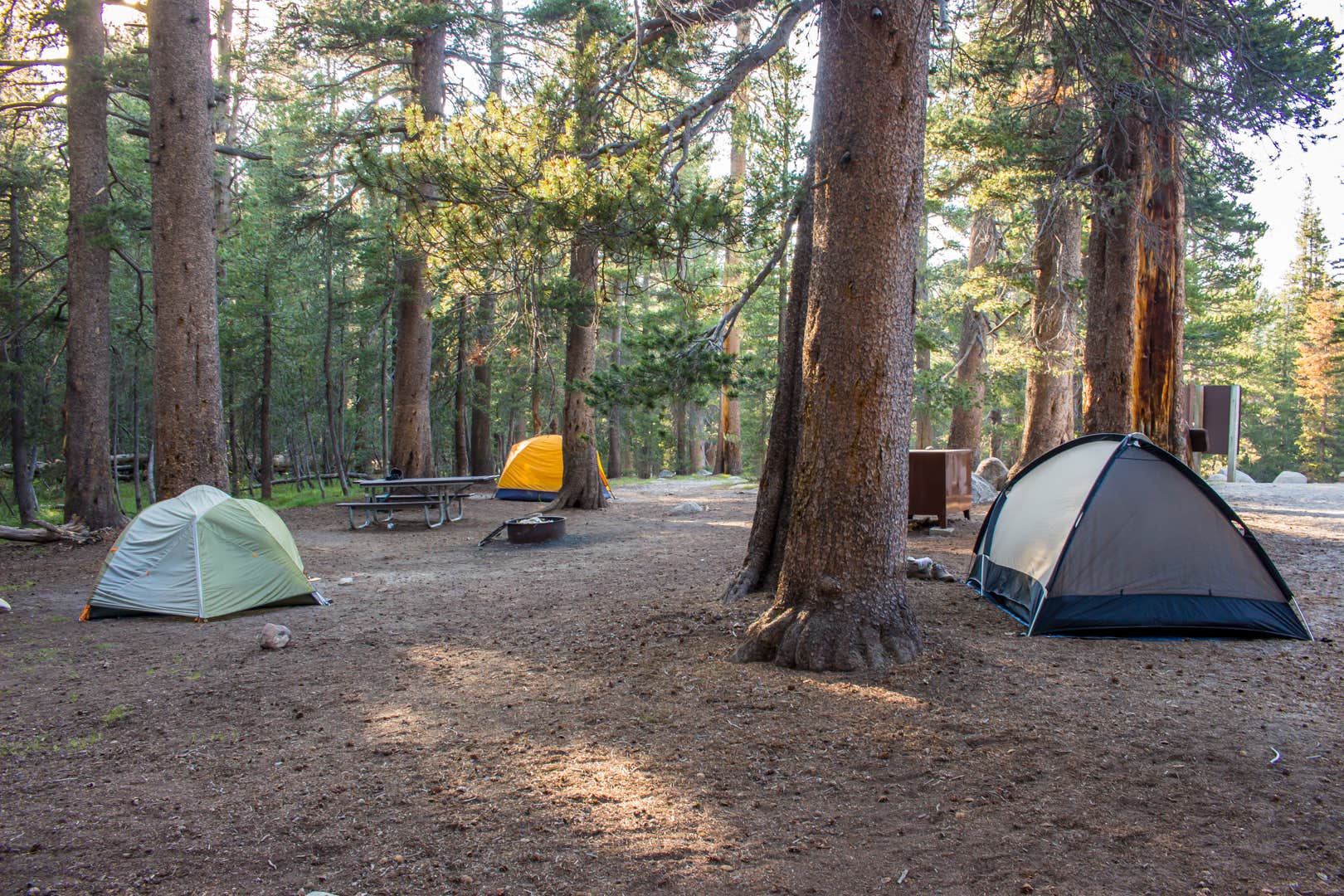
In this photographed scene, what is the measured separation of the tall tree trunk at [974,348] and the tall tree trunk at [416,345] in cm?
1151

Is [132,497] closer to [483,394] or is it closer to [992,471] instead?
[483,394]

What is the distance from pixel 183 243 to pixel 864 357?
8.16 meters

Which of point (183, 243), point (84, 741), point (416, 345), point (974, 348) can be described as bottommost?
point (84, 741)

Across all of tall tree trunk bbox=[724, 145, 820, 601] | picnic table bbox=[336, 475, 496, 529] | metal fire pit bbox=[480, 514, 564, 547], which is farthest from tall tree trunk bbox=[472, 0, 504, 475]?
tall tree trunk bbox=[724, 145, 820, 601]

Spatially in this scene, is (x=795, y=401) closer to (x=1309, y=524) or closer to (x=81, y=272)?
(x=1309, y=524)

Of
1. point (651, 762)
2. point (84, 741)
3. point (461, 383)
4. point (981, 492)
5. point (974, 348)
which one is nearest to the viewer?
point (651, 762)

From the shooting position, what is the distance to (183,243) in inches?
354

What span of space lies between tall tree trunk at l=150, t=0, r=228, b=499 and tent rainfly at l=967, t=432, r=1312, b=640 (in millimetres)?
8598

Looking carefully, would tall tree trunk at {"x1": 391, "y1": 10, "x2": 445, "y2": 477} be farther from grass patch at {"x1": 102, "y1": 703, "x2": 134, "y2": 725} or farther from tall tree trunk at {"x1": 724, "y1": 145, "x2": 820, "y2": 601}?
grass patch at {"x1": 102, "y1": 703, "x2": 134, "y2": 725}

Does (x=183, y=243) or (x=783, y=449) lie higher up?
(x=183, y=243)

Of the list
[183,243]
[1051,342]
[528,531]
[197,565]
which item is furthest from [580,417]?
[197,565]

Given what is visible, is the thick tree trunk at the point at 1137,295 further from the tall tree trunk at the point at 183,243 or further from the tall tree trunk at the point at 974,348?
the tall tree trunk at the point at 183,243

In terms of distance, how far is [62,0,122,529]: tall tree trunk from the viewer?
11281 mm

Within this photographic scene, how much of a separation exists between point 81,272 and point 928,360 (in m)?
→ 28.1
